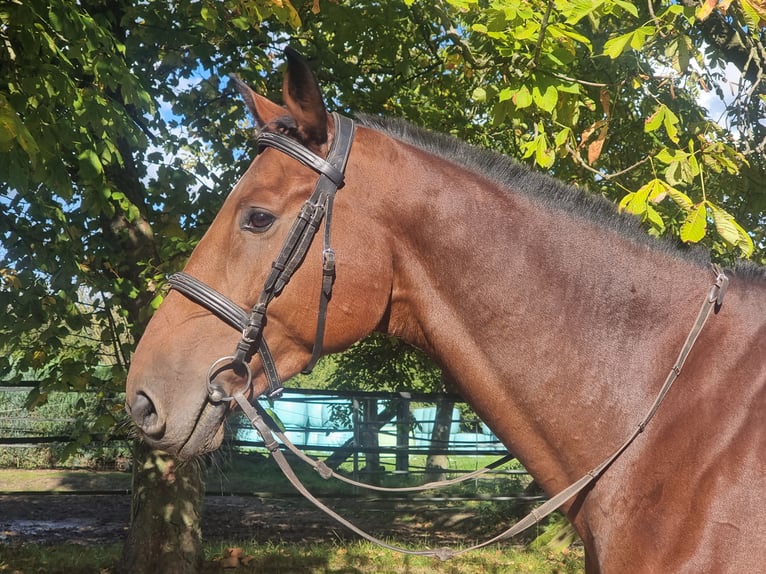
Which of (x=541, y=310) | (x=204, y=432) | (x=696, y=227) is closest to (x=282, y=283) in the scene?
(x=204, y=432)

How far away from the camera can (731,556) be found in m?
1.83

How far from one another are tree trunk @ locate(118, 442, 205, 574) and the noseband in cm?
469

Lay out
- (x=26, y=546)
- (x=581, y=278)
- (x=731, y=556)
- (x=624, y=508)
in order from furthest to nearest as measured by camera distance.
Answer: (x=26, y=546) → (x=581, y=278) → (x=624, y=508) → (x=731, y=556)

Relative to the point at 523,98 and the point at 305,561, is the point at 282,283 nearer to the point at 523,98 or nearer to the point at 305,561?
the point at 523,98

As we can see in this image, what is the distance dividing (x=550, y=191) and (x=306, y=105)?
0.85 m

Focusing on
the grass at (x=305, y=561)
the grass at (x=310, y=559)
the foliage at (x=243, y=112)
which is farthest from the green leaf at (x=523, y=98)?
the grass at (x=305, y=561)

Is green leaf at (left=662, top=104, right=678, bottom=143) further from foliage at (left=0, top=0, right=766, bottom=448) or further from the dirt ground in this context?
the dirt ground

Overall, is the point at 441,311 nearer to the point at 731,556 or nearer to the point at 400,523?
the point at 731,556

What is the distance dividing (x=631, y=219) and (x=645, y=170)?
163 inches

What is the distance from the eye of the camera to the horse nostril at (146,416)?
2.03m

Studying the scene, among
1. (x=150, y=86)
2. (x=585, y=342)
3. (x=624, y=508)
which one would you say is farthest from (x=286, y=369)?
(x=150, y=86)

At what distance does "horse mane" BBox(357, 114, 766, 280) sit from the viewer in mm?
2254

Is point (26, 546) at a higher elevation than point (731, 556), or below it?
below

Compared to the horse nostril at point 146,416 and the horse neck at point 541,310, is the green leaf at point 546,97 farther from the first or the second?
the horse nostril at point 146,416
